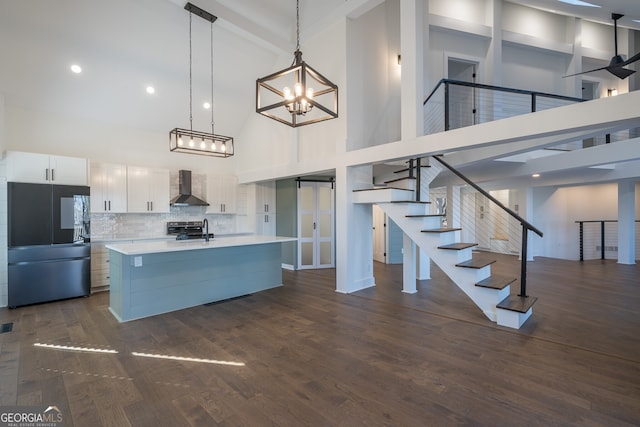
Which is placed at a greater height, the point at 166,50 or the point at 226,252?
the point at 166,50

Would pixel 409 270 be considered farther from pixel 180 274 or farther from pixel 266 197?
pixel 266 197

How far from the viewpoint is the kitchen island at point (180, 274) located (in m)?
3.95

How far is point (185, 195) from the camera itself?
267 inches

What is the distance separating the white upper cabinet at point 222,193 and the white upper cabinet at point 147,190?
41.1 inches

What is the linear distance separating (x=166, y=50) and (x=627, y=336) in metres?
8.10

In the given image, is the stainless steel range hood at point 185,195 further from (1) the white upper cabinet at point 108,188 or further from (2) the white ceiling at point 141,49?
(2) the white ceiling at point 141,49

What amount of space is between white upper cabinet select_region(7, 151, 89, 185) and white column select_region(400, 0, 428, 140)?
5550mm

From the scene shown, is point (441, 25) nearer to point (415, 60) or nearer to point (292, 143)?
point (415, 60)

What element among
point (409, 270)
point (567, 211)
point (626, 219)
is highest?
point (567, 211)

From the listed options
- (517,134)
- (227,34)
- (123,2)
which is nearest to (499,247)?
(517,134)

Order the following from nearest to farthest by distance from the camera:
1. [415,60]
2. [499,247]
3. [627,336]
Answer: [627,336], [415,60], [499,247]

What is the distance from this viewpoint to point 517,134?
3.44 meters

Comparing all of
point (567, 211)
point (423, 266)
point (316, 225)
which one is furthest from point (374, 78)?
point (567, 211)

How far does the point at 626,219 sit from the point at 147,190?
12205mm
